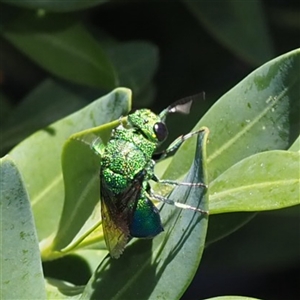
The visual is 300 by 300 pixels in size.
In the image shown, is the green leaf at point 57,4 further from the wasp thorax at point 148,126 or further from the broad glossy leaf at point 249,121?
the broad glossy leaf at point 249,121

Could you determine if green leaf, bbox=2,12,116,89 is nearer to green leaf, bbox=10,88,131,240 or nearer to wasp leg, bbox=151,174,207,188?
green leaf, bbox=10,88,131,240

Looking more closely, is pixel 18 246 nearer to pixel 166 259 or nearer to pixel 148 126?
pixel 166 259

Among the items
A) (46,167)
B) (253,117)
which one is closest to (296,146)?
(253,117)

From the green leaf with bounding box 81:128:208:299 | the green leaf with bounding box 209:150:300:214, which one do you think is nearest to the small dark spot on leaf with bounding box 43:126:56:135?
the green leaf with bounding box 81:128:208:299

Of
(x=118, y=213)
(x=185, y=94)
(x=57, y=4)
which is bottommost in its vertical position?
(x=185, y=94)

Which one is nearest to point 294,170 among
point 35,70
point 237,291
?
point 237,291
